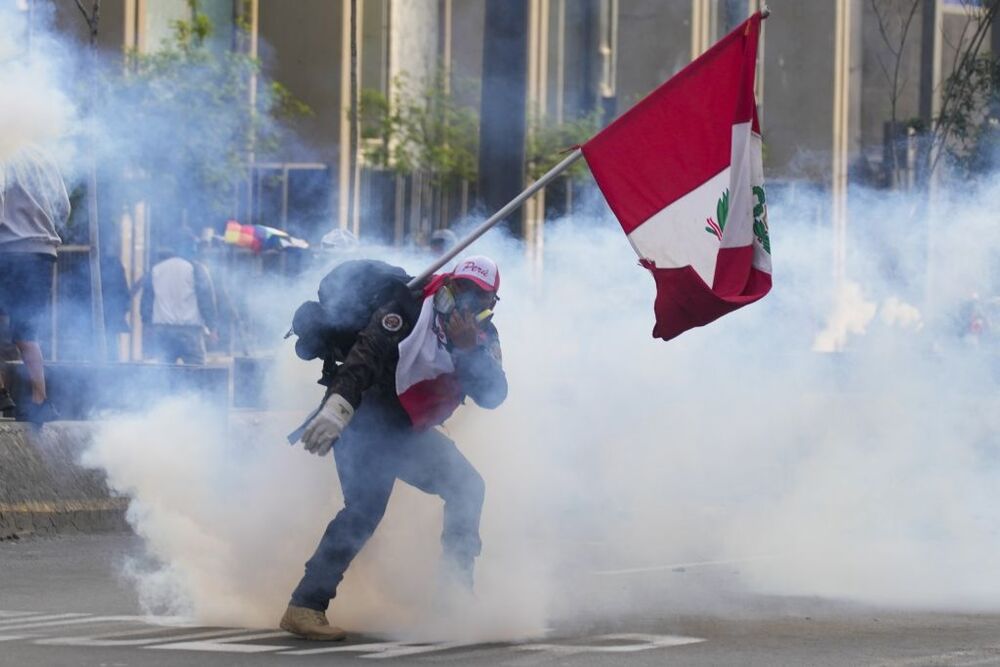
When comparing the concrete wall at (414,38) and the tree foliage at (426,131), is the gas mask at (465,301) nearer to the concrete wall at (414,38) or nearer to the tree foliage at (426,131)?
the concrete wall at (414,38)

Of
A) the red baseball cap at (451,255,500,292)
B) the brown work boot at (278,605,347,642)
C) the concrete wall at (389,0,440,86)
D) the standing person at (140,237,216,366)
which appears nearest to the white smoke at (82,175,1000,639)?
the brown work boot at (278,605,347,642)

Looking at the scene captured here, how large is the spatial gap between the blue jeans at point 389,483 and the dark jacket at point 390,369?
92mm

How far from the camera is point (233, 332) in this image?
602 inches

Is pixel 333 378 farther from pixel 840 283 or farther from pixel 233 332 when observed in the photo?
pixel 233 332

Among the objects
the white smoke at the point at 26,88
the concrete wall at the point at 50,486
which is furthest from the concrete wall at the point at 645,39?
the white smoke at the point at 26,88

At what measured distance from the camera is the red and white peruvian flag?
7.70 metres

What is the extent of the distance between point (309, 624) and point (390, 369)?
897 mm

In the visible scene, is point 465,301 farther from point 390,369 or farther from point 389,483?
point 389,483

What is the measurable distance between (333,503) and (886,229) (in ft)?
17.3

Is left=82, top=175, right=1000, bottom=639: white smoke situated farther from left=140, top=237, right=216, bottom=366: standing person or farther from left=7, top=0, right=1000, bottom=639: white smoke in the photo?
left=140, top=237, right=216, bottom=366: standing person

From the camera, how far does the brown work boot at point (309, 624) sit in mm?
7191

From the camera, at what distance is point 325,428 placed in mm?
6996

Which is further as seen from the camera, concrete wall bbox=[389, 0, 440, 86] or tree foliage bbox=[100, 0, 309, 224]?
concrete wall bbox=[389, 0, 440, 86]

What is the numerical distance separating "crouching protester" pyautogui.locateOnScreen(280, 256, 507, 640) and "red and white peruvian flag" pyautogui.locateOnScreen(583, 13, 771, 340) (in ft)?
2.47
